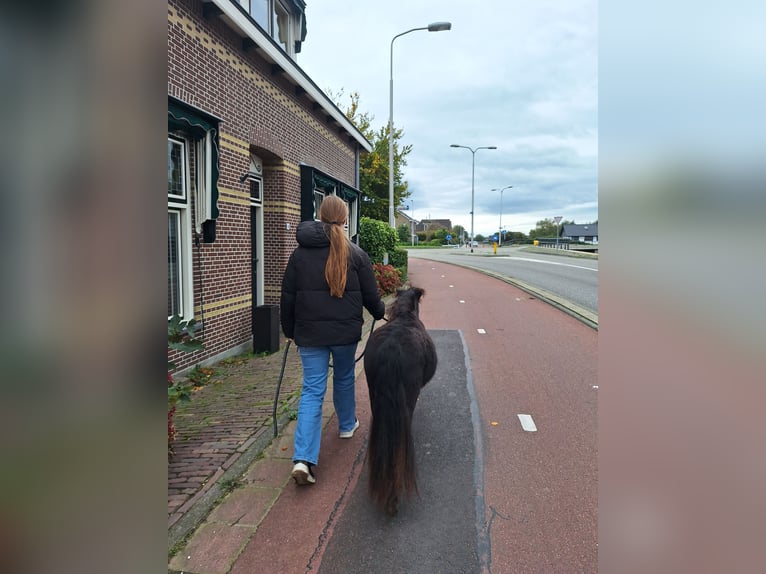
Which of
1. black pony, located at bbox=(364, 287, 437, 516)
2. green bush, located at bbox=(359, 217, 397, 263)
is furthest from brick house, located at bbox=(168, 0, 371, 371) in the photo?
green bush, located at bbox=(359, 217, 397, 263)

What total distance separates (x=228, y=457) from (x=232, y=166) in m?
4.66

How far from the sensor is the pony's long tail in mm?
2840

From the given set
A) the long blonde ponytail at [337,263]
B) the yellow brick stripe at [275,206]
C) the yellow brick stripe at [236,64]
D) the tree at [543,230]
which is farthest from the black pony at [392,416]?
the tree at [543,230]

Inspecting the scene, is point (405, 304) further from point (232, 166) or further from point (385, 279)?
point (385, 279)

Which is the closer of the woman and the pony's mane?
the woman

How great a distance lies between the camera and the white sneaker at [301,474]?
3.17m

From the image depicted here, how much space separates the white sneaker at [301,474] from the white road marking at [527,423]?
217 cm

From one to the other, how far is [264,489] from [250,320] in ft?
15.3

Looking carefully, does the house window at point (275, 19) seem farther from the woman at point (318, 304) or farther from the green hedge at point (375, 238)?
the woman at point (318, 304)

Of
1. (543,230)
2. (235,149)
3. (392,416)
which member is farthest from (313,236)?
(543,230)

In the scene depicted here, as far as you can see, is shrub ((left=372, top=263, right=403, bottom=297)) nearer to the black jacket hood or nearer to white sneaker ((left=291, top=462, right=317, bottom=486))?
the black jacket hood
